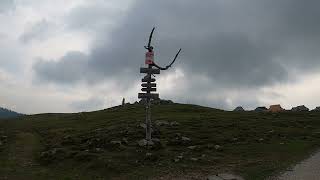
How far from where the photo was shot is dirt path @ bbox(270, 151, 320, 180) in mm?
34844

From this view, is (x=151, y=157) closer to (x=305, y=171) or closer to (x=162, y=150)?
(x=162, y=150)

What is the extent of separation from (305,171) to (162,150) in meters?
13.2

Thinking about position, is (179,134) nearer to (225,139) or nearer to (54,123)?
(225,139)

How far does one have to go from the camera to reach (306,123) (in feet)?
238

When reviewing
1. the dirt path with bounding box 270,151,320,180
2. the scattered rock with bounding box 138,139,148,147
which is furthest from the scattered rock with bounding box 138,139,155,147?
the dirt path with bounding box 270,151,320,180

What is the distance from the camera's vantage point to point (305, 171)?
37312 millimetres

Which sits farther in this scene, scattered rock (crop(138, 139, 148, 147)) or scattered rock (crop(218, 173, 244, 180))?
scattered rock (crop(138, 139, 148, 147))

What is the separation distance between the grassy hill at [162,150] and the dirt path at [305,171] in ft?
3.62

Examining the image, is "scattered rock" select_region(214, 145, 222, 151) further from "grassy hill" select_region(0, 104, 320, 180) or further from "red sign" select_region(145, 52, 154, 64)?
"red sign" select_region(145, 52, 154, 64)

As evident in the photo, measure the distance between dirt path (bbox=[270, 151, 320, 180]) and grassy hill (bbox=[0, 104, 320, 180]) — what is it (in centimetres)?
110

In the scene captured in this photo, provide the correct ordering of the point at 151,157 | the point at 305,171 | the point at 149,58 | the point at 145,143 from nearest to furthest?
the point at 305,171, the point at 151,157, the point at 149,58, the point at 145,143

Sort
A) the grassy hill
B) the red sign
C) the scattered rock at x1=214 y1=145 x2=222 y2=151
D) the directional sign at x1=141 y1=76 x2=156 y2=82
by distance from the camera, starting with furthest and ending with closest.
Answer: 1. the directional sign at x1=141 y1=76 x2=156 y2=82
2. the red sign
3. the scattered rock at x1=214 y1=145 x2=222 y2=151
4. the grassy hill

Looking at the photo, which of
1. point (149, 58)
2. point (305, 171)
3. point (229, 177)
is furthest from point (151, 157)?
point (305, 171)

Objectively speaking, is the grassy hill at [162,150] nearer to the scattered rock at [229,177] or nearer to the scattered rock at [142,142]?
the scattered rock at [142,142]
